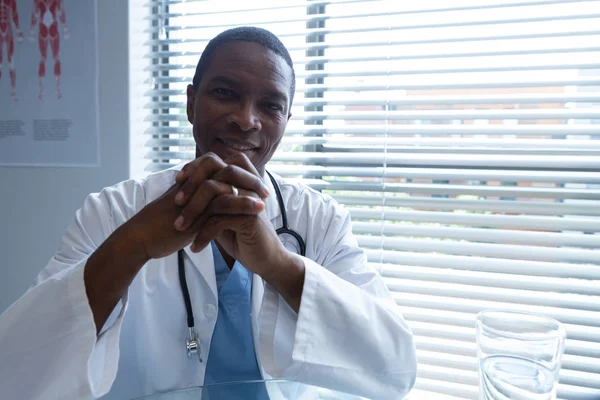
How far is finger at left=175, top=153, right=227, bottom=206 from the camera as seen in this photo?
2.51ft

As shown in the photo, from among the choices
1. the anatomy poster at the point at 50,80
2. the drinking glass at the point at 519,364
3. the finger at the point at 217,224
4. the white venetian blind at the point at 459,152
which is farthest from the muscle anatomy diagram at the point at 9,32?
the drinking glass at the point at 519,364

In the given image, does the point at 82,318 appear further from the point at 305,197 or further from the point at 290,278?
the point at 305,197

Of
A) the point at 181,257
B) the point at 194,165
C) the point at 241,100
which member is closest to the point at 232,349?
the point at 181,257

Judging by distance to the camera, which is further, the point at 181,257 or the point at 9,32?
the point at 9,32

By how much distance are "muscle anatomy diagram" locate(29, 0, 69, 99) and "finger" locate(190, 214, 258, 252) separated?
112 centimetres

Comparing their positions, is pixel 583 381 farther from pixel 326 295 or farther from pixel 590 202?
pixel 326 295

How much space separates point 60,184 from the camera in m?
1.63

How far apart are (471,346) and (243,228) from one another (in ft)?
2.87

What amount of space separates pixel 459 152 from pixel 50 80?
4.59 ft

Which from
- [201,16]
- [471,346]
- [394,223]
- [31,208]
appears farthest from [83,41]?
[471,346]

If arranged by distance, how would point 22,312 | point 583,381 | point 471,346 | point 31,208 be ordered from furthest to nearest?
point 31,208 < point 471,346 < point 583,381 < point 22,312

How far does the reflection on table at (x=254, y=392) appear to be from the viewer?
2.89 feet

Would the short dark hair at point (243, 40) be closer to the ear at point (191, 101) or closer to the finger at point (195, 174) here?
the ear at point (191, 101)

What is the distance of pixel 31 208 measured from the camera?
5.50 feet
